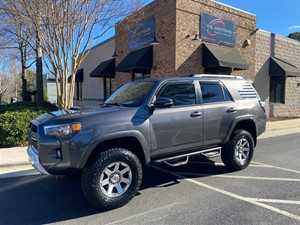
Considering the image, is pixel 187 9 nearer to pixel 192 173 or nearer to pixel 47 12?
pixel 47 12

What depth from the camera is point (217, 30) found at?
45.8ft

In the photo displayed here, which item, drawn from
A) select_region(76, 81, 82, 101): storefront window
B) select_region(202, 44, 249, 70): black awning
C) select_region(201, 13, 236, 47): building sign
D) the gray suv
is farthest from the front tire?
select_region(76, 81, 82, 101): storefront window

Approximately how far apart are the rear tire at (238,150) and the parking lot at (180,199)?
0.19 meters

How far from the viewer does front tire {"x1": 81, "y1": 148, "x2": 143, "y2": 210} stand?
400cm

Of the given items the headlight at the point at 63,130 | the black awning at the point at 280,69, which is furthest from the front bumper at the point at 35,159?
the black awning at the point at 280,69

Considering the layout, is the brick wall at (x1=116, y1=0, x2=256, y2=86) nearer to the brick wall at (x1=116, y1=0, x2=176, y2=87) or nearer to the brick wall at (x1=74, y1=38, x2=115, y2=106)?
the brick wall at (x1=116, y1=0, x2=176, y2=87)

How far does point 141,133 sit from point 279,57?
16185 mm

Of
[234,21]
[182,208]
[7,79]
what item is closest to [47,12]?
[182,208]

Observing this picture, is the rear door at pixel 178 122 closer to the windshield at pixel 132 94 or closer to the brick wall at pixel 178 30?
the windshield at pixel 132 94

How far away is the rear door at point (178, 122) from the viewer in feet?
15.2

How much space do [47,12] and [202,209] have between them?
783cm

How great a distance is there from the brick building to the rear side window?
6.89 meters

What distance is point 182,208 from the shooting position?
4.18 metres

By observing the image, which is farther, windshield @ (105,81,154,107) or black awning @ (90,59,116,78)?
black awning @ (90,59,116,78)
